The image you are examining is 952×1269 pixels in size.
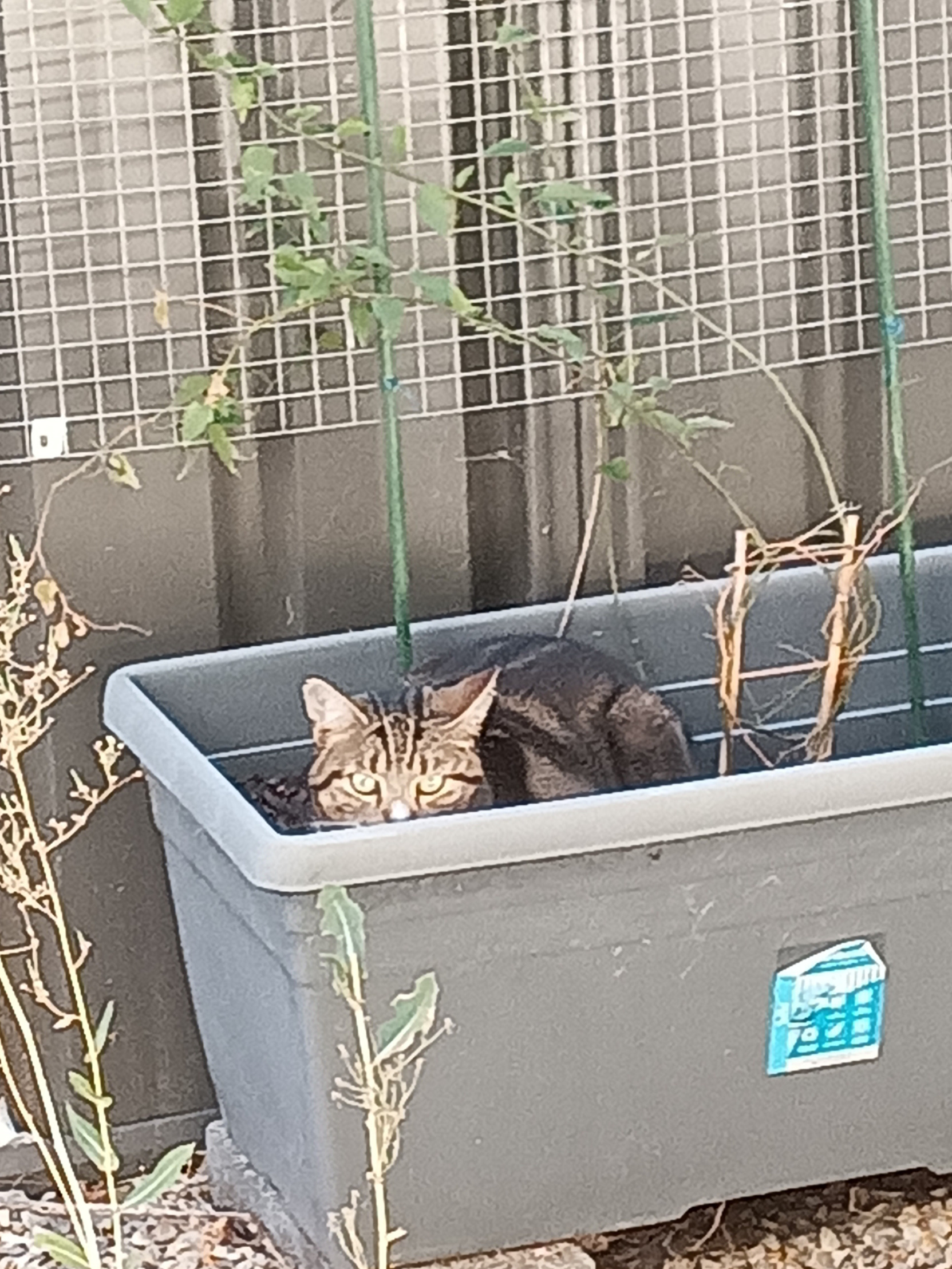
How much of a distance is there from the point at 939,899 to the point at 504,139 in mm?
827

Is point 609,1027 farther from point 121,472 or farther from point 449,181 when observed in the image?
point 449,181

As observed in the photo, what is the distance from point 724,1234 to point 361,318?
921 mm

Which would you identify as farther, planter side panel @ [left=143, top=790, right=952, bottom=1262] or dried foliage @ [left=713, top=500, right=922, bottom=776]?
dried foliage @ [left=713, top=500, right=922, bottom=776]

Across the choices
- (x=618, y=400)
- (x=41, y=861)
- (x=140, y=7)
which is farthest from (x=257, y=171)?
(x=41, y=861)

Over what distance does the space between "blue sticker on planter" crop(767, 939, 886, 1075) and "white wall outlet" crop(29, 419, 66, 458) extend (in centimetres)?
84

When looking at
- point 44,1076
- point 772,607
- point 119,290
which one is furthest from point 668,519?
point 44,1076

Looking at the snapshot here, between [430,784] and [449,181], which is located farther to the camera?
[449,181]

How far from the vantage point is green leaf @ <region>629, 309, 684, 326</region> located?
221 cm

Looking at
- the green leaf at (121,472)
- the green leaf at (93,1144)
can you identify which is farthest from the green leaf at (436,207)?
the green leaf at (93,1144)

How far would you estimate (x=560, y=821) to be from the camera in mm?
1784

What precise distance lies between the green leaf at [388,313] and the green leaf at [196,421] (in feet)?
0.58

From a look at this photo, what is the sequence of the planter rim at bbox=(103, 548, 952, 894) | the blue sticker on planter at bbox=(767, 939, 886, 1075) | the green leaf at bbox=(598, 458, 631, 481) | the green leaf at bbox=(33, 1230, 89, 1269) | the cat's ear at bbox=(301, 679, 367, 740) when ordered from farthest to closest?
the green leaf at bbox=(598, 458, 631, 481)
the cat's ear at bbox=(301, 679, 367, 740)
the blue sticker on planter at bbox=(767, 939, 886, 1075)
the planter rim at bbox=(103, 548, 952, 894)
the green leaf at bbox=(33, 1230, 89, 1269)

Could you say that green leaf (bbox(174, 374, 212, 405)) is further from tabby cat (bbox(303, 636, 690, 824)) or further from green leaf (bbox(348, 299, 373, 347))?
tabby cat (bbox(303, 636, 690, 824))

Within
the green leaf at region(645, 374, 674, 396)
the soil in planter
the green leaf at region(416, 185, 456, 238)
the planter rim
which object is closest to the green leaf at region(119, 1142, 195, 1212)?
the planter rim
